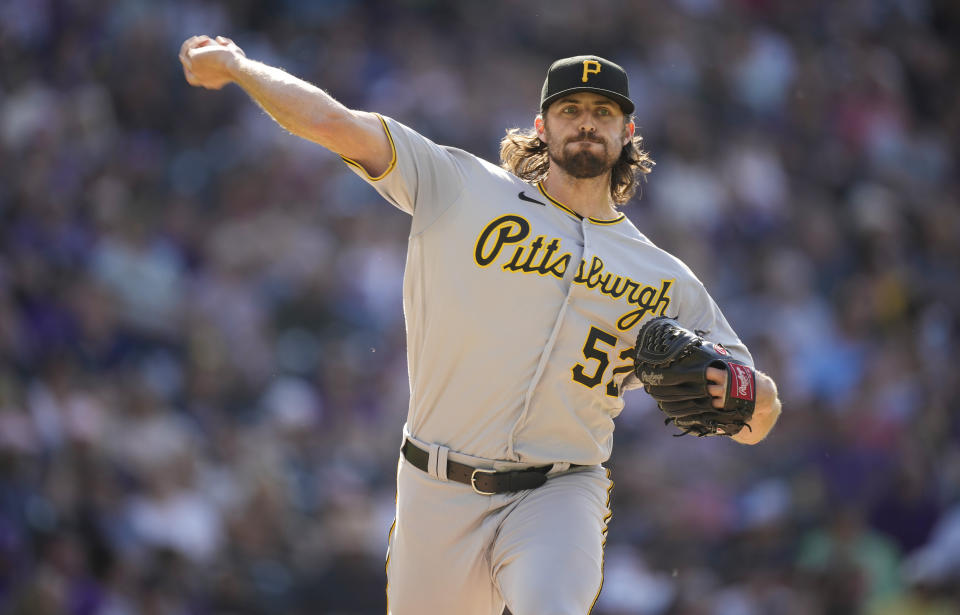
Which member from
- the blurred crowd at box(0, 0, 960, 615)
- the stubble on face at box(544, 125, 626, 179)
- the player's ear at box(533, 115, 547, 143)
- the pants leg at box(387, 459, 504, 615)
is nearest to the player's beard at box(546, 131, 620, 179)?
the stubble on face at box(544, 125, 626, 179)

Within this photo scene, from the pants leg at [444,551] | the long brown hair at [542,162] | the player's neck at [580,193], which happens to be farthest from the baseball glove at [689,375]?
the long brown hair at [542,162]

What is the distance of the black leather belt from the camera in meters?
4.32

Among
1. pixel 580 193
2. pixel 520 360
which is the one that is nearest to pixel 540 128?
pixel 580 193

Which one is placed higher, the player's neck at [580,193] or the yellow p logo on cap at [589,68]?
the yellow p logo on cap at [589,68]

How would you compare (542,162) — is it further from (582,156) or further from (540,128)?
(582,156)

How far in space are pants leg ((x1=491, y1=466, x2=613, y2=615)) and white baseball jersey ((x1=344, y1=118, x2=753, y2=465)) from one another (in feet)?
0.46

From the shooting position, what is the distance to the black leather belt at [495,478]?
4.32 m

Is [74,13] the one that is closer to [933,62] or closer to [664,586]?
[664,586]

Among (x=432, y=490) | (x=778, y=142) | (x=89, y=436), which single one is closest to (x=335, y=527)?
(x=89, y=436)

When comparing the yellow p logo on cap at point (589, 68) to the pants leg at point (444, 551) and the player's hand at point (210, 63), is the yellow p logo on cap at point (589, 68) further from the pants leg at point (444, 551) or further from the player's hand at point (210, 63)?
the pants leg at point (444, 551)

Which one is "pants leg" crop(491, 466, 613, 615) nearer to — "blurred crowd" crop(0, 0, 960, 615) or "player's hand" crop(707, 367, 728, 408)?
"player's hand" crop(707, 367, 728, 408)

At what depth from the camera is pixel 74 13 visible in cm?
Result: 974

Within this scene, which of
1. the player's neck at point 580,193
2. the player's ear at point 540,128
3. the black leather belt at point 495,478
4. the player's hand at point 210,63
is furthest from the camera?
the player's ear at point 540,128

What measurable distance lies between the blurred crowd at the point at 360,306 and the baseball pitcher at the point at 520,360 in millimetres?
3312
